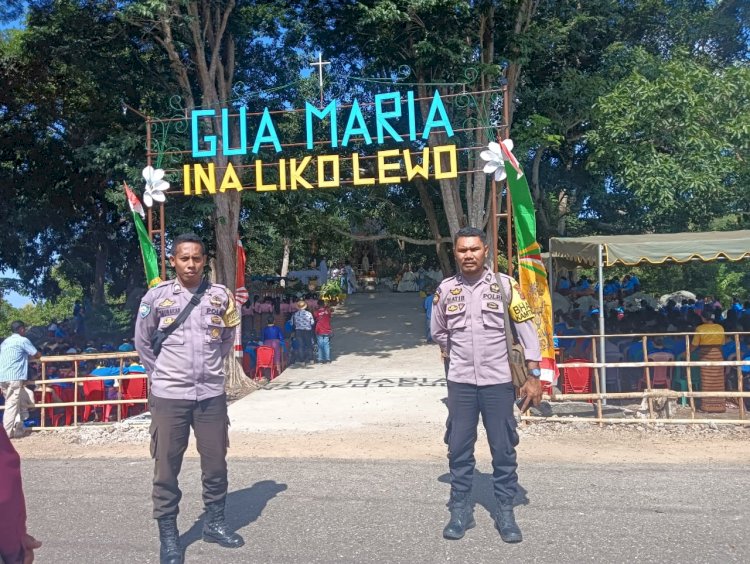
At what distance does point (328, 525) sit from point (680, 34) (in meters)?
18.8

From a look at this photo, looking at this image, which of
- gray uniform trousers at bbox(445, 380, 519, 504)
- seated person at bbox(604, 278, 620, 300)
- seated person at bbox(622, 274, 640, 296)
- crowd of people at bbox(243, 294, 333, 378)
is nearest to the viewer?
gray uniform trousers at bbox(445, 380, 519, 504)

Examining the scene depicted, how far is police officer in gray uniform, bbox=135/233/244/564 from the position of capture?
155 inches

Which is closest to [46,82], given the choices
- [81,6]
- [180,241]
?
[81,6]

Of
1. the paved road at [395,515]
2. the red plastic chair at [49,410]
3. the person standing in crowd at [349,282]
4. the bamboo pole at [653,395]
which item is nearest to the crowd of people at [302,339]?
the red plastic chair at [49,410]

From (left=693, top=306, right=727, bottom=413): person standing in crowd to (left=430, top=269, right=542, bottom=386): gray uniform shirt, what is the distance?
17.4 ft

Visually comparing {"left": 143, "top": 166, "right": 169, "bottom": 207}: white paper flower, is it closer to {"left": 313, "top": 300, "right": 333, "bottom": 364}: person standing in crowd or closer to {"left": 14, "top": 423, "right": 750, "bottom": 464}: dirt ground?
{"left": 14, "top": 423, "right": 750, "bottom": 464}: dirt ground

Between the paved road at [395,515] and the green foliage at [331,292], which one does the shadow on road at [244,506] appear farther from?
the green foliage at [331,292]

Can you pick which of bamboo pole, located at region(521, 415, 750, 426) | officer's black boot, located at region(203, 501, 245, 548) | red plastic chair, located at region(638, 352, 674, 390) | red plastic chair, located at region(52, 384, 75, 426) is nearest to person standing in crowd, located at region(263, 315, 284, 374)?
red plastic chair, located at region(52, 384, 75, 426)

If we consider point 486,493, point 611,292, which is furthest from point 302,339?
point 611,292

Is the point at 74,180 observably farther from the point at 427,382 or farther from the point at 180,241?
the point at 180,241

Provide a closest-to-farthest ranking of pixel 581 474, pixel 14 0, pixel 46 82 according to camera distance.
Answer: pixel 581 474, pixel 14 0, pixel 46 82

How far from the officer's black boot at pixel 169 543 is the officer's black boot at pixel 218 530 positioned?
0.92 feet

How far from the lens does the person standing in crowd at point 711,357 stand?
8352 mm

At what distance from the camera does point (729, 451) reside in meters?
6.53
